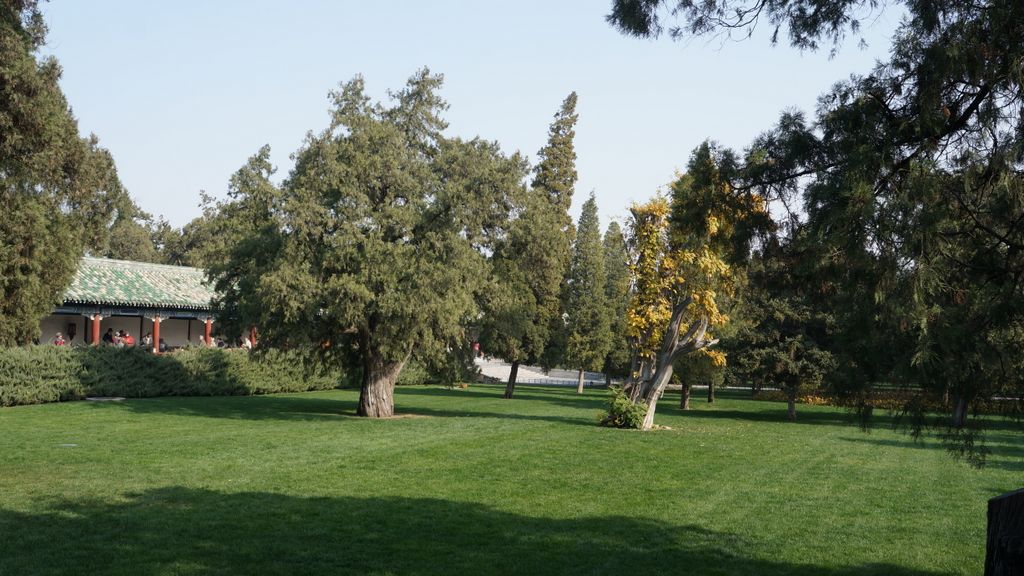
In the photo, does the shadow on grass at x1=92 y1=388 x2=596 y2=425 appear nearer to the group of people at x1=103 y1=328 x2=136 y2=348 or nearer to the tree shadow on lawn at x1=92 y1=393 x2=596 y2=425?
the tree shadow on lawn at x1=92 y1=393 x2=596 y2=425

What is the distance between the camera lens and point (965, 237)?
7.18 metres

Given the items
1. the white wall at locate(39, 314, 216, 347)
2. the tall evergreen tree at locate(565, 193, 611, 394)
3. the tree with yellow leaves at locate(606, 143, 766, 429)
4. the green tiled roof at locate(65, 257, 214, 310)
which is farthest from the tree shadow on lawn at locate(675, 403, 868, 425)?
the white wall at locate(39, 314, 216, 347)

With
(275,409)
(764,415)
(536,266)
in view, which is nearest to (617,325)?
(536,266)

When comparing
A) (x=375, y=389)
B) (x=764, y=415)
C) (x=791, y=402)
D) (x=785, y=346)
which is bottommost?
(x=764, y=415)

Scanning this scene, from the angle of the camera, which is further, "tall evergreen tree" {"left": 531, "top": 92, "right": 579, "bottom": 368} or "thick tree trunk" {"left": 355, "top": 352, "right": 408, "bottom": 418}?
"tall evergreen tree" {"left": 531, "top": 92, "right": 579, "bottom": 368}

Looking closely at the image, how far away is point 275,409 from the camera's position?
30.3 m

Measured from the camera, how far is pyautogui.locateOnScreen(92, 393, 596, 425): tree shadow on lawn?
27156 mm

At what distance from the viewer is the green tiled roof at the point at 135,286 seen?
38.7 m

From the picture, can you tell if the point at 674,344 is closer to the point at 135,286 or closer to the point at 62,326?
the point at 135,286

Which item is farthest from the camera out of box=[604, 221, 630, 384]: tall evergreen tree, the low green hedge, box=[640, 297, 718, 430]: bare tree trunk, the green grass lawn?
box=[604, 221, 630, 384]: tall evergreen tree

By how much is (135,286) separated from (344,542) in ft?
117

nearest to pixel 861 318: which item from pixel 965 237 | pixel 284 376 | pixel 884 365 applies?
pixel 884 365

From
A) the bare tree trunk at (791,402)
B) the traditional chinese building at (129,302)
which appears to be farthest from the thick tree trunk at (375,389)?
the bare tree trunk at (791,402)

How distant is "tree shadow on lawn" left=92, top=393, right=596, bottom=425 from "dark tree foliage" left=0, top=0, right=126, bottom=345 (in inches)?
184
